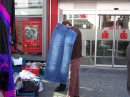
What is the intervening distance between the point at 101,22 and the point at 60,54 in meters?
4.18

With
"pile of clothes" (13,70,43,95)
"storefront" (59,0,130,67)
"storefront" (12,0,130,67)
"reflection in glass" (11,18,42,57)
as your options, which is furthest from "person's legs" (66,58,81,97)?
"storefront" (59,0,130,67)

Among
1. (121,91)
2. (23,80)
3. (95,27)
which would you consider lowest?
(121,91)

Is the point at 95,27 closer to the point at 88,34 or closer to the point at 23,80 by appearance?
the point at 88,34

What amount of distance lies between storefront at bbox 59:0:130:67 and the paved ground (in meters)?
1.18

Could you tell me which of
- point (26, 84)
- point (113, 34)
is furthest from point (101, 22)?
point (26, 84)

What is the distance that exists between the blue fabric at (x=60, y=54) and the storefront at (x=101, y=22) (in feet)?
12.5

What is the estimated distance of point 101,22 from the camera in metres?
8.25

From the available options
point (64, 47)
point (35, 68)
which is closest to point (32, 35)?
point (35, 68)

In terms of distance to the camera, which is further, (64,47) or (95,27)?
(95,27)

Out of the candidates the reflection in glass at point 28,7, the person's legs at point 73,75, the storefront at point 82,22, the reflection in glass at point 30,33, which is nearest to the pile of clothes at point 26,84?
the person's legs at point 73,75

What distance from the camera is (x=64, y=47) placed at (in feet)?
14.7

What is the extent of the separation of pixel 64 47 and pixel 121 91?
6.57 feet

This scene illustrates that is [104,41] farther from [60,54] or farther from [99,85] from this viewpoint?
[60,54]

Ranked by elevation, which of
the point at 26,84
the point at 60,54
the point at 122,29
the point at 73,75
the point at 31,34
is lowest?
the point at 26,84
